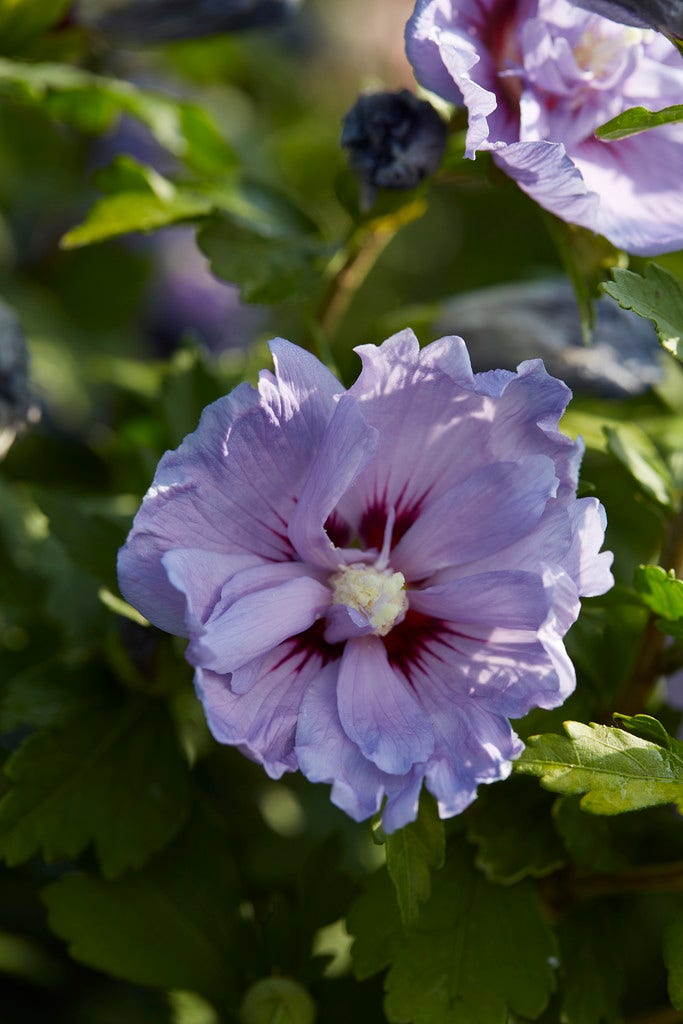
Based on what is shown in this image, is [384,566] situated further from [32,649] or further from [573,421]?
[32,649]

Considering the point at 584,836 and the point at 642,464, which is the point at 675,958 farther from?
the point at 642,464

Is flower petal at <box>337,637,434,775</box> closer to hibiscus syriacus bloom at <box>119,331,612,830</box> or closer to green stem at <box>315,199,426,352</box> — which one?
hibiscus syriacus bloom at <box>119,331,612,830</box>

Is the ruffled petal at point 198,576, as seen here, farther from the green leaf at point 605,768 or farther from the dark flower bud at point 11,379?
the dark flower bud at point 11,379

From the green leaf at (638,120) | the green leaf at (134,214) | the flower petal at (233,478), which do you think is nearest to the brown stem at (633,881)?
the flower petal at (233,478)

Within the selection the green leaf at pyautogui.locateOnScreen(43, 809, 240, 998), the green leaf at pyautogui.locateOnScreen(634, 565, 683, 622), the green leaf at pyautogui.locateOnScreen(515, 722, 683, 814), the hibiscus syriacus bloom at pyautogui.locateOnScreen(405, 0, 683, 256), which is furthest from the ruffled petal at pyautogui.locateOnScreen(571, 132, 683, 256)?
the green leaf at pyautogui.locateOnScreen(43, 809, 240, 998)

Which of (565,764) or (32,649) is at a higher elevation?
(565,764)

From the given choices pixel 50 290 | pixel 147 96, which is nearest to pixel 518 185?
pixel 147 96
